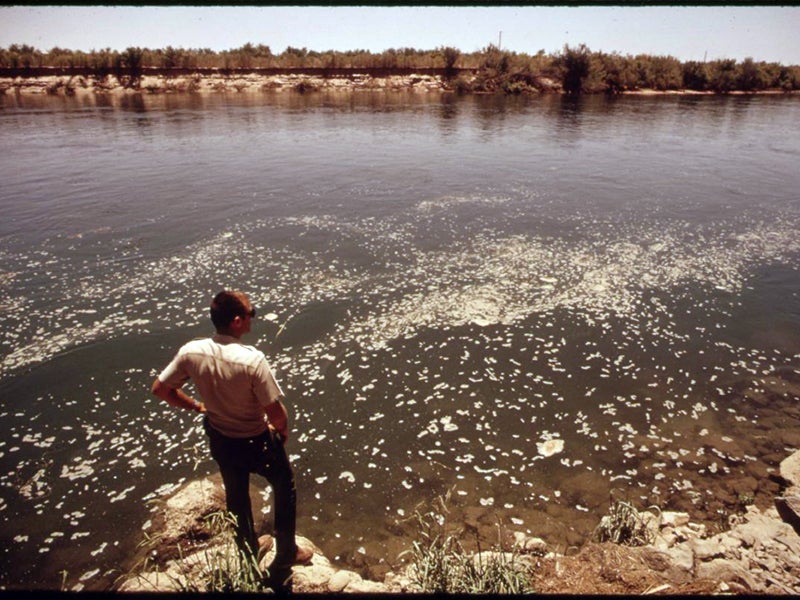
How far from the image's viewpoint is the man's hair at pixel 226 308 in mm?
3801

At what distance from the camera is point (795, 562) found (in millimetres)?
4281

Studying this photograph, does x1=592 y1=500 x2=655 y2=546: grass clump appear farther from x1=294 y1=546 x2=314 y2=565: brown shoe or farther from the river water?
x1=294 y1=546 x2=314 y2=565: brown shoe

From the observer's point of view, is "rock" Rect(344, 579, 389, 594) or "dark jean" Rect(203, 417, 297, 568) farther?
"rock" Rect(344, 579, 389, 594)

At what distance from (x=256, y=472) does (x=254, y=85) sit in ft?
236

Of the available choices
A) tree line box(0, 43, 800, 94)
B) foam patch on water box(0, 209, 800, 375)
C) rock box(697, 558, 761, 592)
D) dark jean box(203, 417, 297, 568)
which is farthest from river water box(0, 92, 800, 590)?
tree line box(0, 43, 800, 94)

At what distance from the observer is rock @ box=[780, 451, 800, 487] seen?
18.7 ft

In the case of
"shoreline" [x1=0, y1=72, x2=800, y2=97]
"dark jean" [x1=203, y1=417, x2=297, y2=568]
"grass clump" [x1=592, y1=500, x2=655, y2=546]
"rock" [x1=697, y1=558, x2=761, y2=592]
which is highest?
"shoreline" [x1=0, y1=72, x2=800, y2=97]

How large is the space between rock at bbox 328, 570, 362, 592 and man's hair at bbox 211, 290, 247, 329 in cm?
285

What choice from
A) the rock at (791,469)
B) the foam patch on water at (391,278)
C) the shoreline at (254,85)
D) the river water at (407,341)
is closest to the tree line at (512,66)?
the shoreline at (254,85)

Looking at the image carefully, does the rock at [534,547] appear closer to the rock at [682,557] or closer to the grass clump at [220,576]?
the rock at [682,557]

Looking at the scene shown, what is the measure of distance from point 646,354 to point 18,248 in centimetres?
1684

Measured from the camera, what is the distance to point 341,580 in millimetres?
4465

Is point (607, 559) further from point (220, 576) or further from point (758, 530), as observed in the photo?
point (220, 576)

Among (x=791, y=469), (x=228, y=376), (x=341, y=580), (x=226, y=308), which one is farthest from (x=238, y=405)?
(x=791, y=469)
